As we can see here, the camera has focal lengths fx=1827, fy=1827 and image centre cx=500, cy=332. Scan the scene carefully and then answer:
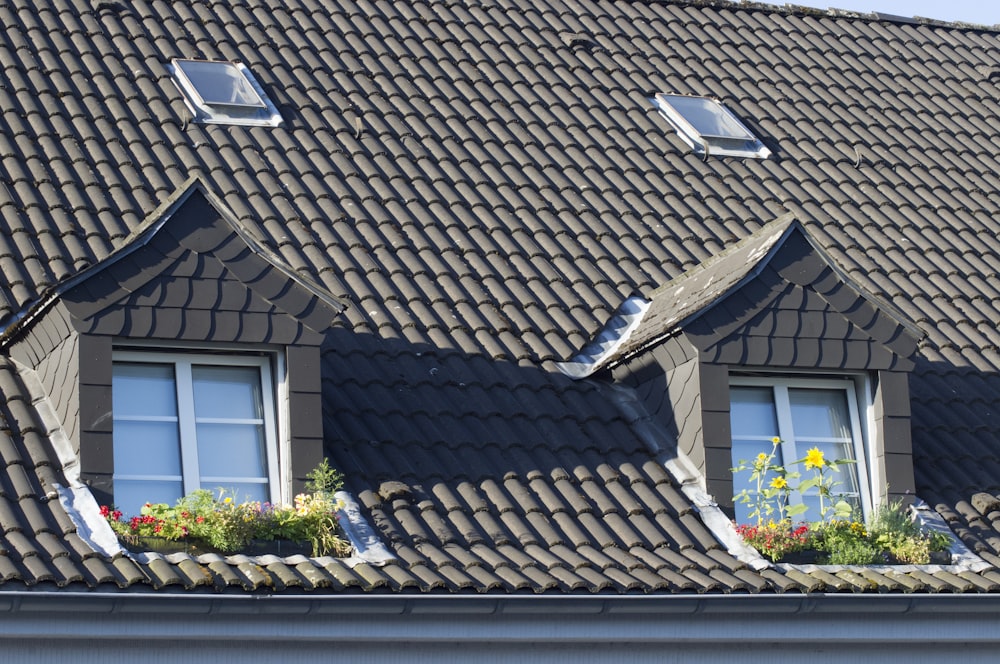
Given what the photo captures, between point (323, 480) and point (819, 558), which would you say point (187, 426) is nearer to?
point (323, 480)

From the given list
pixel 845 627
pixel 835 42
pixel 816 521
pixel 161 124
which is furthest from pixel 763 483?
pixel 835 42

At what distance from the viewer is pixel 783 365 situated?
40.2 feet

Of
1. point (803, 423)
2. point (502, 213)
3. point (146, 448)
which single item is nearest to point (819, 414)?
point (803, 423)

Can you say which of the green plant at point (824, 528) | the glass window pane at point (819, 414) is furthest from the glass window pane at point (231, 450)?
the glass window pane at point (819, 414)

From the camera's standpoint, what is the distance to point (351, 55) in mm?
15742

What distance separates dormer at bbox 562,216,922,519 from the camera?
1209cm

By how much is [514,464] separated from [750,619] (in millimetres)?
1779

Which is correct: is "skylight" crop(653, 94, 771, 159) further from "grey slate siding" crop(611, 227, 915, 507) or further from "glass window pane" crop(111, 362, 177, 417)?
"glass window pane" crop(111, 362, 177, 417)

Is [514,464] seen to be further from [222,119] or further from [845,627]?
[222,119]

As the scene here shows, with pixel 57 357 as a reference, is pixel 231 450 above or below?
below

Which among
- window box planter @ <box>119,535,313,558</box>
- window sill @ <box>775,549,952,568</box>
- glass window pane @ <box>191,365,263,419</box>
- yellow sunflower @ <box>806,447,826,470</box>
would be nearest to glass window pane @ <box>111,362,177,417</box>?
glass window pane @ <box>191,365,263,419</box>

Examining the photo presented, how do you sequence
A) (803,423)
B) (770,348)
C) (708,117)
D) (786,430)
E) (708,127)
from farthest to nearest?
(708,117) < (708,127) < (803,423) < (786,430) < (770,348)

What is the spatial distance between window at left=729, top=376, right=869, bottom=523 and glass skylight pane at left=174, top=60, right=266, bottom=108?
4.61 metres

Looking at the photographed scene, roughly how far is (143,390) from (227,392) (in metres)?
0.53
